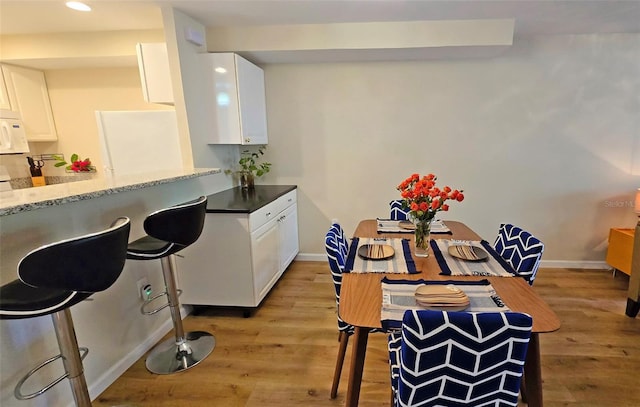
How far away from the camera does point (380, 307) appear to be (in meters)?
1.20

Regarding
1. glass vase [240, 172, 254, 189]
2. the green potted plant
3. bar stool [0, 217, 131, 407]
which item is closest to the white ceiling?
the green potted plant

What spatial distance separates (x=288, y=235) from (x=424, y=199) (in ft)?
6.22

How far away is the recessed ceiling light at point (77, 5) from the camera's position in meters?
2.17

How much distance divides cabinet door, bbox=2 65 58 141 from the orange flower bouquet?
12.6ft

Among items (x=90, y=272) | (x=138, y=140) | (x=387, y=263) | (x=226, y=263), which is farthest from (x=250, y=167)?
(x=90, y=272)

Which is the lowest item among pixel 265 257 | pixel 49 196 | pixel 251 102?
pixel 265 257

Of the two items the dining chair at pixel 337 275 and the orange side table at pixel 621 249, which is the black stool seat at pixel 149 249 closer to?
the dining chair at pixel 337 275

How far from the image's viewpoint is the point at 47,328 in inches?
59.0

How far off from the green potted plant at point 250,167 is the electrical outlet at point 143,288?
1.39 metres

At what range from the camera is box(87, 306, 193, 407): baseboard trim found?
1763 millimetres

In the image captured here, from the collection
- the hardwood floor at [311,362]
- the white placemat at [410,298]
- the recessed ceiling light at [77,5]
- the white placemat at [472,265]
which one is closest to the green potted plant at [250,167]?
the hardwood floor at [311,362]

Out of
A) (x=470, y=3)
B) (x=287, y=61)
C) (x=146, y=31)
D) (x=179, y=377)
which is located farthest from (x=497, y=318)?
(x=146, y=31)

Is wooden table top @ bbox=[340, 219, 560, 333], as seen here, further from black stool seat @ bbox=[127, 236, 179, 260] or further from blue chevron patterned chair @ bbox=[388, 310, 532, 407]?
black stool seat @ bbox=[127, 236, 179, 260]

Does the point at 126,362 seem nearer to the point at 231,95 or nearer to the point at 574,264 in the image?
the point at 231,95
